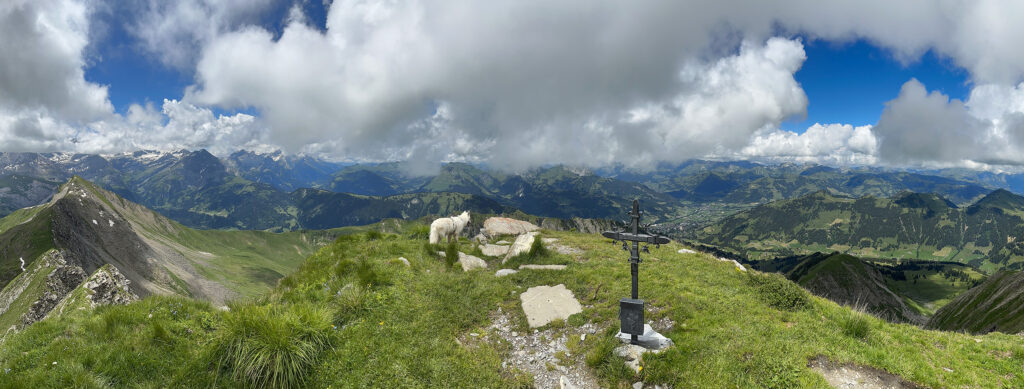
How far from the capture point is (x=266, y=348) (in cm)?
830

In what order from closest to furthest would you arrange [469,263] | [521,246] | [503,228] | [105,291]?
[105,291]
[469,263]
[521,246]
[503,228]

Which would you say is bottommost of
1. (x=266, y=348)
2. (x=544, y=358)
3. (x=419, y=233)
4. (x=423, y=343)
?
(x=544, y=358)

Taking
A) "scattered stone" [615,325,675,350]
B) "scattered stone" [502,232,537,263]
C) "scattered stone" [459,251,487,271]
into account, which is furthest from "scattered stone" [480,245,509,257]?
"scattered stone" [615,325,675,350]

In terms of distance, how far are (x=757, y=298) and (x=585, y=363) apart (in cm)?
765

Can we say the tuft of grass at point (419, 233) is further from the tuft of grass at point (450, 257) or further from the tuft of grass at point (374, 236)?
the tuft of grass at point (450, 257)

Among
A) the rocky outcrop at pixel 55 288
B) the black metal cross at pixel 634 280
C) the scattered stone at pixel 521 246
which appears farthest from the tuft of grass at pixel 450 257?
the rocky outcrop at pixel 55 288

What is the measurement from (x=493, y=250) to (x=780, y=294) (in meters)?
17.4

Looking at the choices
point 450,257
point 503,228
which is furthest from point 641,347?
point 503,228

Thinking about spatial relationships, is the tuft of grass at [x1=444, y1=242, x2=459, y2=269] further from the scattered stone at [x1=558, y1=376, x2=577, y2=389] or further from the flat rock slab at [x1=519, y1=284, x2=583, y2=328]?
the scattered stone at [x1=558, y1=376, x2=577, y2=389]

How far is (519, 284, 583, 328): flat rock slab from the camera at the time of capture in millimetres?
13503

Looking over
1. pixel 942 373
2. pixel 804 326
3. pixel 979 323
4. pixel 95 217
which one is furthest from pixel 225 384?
pixel 95 217

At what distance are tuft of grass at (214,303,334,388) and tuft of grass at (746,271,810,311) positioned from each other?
1506 centimetres

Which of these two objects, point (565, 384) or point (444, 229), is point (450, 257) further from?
point (565, 384)

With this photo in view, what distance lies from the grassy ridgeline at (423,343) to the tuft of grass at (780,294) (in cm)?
5
